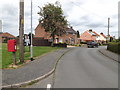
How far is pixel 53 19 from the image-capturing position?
2995 cm

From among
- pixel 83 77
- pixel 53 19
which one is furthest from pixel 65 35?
pixel 83 77

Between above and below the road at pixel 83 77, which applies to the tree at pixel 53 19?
above

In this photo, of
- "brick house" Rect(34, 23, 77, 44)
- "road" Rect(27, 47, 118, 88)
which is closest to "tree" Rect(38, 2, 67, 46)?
"brick house" Rect(34, 23, 77, 44)

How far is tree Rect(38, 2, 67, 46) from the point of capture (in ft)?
99.4

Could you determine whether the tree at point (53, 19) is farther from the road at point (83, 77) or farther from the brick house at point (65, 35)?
the road at point (83, 77)

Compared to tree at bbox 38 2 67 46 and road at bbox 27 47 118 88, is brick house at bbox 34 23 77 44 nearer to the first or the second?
tree at bbox 38 2 67 46

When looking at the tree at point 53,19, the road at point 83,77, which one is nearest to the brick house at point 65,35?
the tree at point 53,19

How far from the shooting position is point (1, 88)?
504cm

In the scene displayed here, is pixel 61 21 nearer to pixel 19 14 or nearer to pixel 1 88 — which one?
pixel 19 14

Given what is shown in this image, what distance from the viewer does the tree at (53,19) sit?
3030 cm

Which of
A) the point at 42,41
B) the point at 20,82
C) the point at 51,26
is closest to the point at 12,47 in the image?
the point at 20,82

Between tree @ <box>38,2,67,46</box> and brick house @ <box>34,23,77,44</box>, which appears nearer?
tree @ <box>38,2,67,46</box>

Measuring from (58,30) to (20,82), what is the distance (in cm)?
2602

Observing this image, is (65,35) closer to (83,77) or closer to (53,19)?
(53,19)
